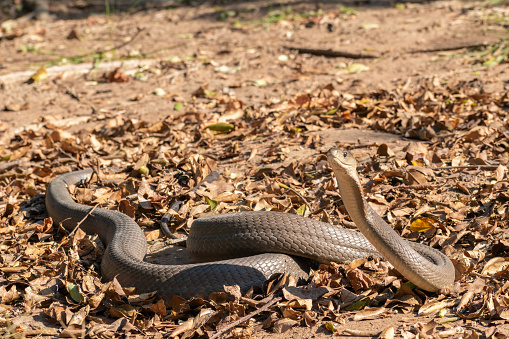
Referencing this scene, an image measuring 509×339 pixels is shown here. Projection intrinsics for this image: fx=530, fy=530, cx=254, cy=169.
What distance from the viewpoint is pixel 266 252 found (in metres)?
3.81

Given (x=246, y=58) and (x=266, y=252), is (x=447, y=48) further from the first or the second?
(x=266, y=252)

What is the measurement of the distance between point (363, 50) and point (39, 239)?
6.74 metres

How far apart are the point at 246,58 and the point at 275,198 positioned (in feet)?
17.2

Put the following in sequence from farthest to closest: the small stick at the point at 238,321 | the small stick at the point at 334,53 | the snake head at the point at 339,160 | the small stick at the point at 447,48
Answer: the small stick at the point at 334,53
the small stick at the point at 447,48
the small stick at the point at 238,321
the snake head at the point at 339,160

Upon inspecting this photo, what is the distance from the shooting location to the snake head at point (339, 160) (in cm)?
296

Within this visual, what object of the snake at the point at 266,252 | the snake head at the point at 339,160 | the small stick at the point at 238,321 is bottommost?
the small stick at the point at 238,321

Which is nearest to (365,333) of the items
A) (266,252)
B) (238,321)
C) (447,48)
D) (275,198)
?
(238,321)

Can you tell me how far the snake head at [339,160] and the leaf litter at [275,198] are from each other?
94 centimetres

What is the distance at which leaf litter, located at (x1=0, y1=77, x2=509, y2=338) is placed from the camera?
3.36 metres

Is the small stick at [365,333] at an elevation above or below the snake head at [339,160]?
below

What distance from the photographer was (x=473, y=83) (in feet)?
24.4

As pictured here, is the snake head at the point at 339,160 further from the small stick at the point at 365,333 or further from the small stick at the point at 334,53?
the small stick at the point at 334,53

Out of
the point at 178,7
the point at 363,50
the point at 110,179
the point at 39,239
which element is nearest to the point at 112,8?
the point at 178,7

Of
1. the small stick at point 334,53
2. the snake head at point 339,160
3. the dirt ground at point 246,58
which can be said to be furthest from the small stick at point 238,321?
the small stick at point 334,53
